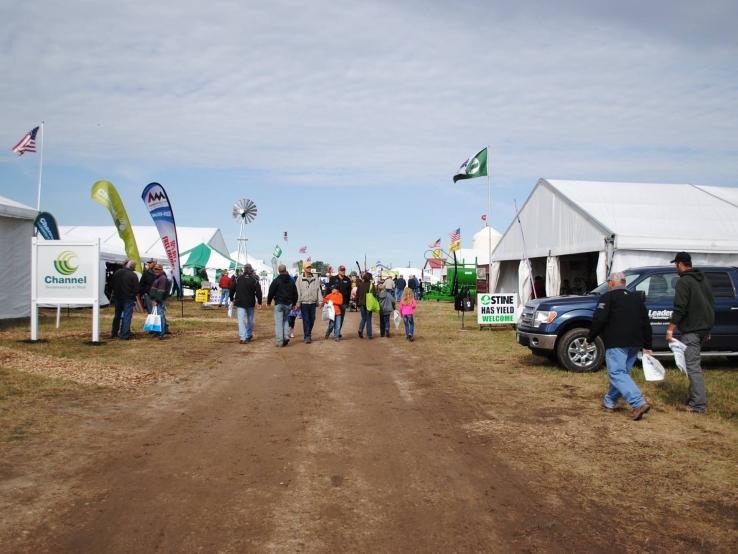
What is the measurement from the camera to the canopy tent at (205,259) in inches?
1587

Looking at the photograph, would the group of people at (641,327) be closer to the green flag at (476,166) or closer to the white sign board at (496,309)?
the white sign board at (496,309)

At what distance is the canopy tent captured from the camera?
132ft

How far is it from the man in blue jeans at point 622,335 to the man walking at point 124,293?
35.1ft

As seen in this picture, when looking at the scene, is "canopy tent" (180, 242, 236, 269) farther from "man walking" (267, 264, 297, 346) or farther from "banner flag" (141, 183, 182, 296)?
"man walking" (267, 264, 297, 346)

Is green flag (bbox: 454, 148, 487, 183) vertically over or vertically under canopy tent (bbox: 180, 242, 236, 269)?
over

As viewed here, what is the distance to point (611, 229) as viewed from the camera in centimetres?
1673

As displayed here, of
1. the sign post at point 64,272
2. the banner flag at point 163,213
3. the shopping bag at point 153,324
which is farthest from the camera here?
the banner flag at point 163,213

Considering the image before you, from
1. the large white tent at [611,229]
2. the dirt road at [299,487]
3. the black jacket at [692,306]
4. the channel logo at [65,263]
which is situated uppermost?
the large white tent at [611,229]

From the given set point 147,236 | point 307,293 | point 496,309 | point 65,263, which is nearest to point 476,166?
point 496,309

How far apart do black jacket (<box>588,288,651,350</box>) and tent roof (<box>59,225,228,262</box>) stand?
39570 mm

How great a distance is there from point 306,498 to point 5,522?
201 centimetres

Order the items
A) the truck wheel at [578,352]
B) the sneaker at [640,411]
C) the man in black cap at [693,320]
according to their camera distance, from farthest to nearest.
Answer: the truck wheel at [578,352], the man in black cap at [693,320], the sneaker at [640,411]

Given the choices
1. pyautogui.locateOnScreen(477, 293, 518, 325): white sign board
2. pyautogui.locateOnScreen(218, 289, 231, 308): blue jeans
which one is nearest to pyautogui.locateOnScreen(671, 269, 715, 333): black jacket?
pyautogui.locateOnScreen(477, 293, 518, 325): white sign board

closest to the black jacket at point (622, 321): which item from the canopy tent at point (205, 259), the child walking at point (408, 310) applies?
the child walking at point (408, 310)
